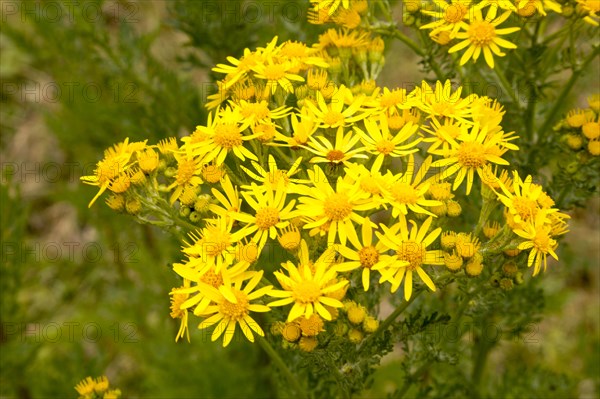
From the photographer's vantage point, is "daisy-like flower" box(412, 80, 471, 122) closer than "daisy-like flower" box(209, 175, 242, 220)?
No

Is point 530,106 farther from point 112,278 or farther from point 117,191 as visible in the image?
point 112,278

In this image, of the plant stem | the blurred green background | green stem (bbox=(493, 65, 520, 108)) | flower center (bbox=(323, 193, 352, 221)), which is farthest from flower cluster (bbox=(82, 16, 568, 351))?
the blurred green background

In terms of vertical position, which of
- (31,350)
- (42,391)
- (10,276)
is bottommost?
(42,391)

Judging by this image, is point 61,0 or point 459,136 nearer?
point 459,136

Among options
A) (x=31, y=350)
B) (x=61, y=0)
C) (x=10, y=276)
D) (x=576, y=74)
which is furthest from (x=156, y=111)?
(x=576, y=74)

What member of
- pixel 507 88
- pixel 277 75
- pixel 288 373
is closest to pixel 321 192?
pixel 277 75

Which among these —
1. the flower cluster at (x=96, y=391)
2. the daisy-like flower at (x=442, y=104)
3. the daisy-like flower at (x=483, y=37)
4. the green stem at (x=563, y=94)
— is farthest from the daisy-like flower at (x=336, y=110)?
the flower cluster at (x=96, y=391)

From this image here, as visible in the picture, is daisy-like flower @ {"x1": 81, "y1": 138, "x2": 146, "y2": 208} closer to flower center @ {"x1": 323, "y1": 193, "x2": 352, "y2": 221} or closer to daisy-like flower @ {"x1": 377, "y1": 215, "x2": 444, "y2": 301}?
flower center @ {"x1": 323, "y1": 193, "x2": 352, "y2": 221}
